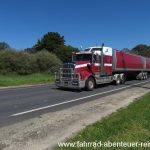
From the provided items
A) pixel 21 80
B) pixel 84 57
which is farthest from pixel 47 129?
pixel 21 80

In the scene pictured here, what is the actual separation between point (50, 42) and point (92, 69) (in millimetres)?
68871

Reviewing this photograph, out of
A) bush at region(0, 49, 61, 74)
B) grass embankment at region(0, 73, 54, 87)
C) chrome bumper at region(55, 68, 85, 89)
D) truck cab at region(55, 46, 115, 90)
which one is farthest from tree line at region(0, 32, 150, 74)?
chrome bumper at region(55, 68, 85, 89)

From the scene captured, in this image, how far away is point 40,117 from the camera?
10078 millimetres

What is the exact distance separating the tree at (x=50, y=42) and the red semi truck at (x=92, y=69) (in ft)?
201

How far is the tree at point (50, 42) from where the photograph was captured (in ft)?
295

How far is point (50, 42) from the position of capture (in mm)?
90000

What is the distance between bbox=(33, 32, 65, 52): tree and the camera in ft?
295

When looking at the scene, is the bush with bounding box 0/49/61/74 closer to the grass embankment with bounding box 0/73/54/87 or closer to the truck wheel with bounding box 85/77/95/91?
the grass embankment with bounding box 0/73/54/87

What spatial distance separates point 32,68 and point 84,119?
4577 cm

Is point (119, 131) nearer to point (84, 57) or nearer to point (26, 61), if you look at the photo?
point (84, 57)

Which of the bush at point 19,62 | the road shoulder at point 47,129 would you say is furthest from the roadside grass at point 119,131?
the bush at point 19,62

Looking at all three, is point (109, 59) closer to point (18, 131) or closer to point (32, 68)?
point (18, 131)

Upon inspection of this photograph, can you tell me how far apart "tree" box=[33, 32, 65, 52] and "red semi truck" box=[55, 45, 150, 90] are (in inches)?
2409

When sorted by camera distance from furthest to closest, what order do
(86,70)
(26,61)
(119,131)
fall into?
1. (26,61)
2. (86,70)
3. (119,131)
